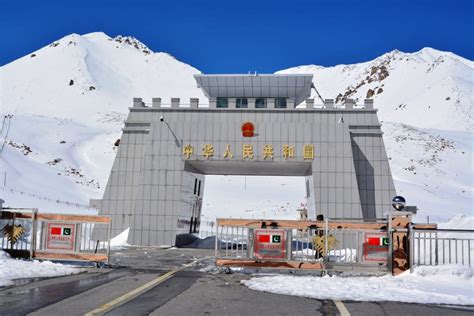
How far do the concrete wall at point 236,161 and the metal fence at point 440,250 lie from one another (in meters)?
7.66

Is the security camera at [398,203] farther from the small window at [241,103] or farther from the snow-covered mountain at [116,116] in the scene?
the snow-covered mountain at [116,116]

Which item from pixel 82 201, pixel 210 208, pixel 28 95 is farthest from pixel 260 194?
pixel 28 95

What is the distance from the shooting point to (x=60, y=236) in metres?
15.4

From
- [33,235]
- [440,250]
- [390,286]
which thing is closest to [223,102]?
[440,250]

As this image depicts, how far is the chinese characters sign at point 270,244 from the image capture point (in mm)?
14531

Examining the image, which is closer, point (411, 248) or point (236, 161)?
point (411, 248)

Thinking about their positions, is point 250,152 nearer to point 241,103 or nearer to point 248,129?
point 248,129

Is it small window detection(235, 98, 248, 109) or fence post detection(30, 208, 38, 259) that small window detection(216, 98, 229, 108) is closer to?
small window detection(235, 98, 248, 109)

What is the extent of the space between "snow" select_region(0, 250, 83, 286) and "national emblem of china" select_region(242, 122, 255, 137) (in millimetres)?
15897

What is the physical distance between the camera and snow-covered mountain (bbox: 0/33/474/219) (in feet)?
202

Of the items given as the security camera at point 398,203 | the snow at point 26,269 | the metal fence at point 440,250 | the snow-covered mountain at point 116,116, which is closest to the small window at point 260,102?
the metal fence at point 440,250

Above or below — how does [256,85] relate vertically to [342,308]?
above

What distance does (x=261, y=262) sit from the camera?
14523 millimetres

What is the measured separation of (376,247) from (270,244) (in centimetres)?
305
